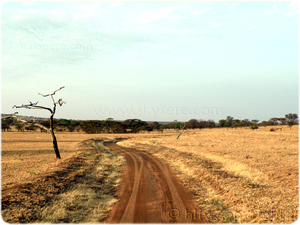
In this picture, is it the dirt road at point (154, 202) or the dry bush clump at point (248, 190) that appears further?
the dry bush clump at point (248, 190)

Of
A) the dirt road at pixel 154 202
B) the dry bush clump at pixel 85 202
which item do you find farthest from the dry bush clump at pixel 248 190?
the dry bush clump at pixel 85 202

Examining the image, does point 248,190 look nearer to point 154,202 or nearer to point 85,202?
point 154,202

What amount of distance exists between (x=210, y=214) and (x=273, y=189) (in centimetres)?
502

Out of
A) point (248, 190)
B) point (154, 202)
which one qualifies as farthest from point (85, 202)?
Result: point (248, 190)

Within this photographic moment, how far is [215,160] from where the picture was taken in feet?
71.6

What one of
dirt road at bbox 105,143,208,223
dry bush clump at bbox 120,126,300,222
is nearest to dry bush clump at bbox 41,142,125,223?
dirt road at bbox 105,143,208,223

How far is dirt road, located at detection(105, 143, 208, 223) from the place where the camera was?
9.04 meters

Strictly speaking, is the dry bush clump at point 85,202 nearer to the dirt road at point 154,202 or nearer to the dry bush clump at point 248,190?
the dirt road at point 154,202

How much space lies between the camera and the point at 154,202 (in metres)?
10.8

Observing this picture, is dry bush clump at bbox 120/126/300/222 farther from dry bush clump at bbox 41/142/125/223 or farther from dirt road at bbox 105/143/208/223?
dry bush clump at bbox 41/142/125/223

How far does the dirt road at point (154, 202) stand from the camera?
29.7ft

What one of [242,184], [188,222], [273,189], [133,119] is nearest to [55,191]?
[188,222]

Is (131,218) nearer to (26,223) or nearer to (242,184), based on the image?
(26,223)

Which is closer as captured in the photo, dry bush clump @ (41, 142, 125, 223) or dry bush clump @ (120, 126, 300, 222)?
dry bush clump @ (41, 142, 125, 223)
